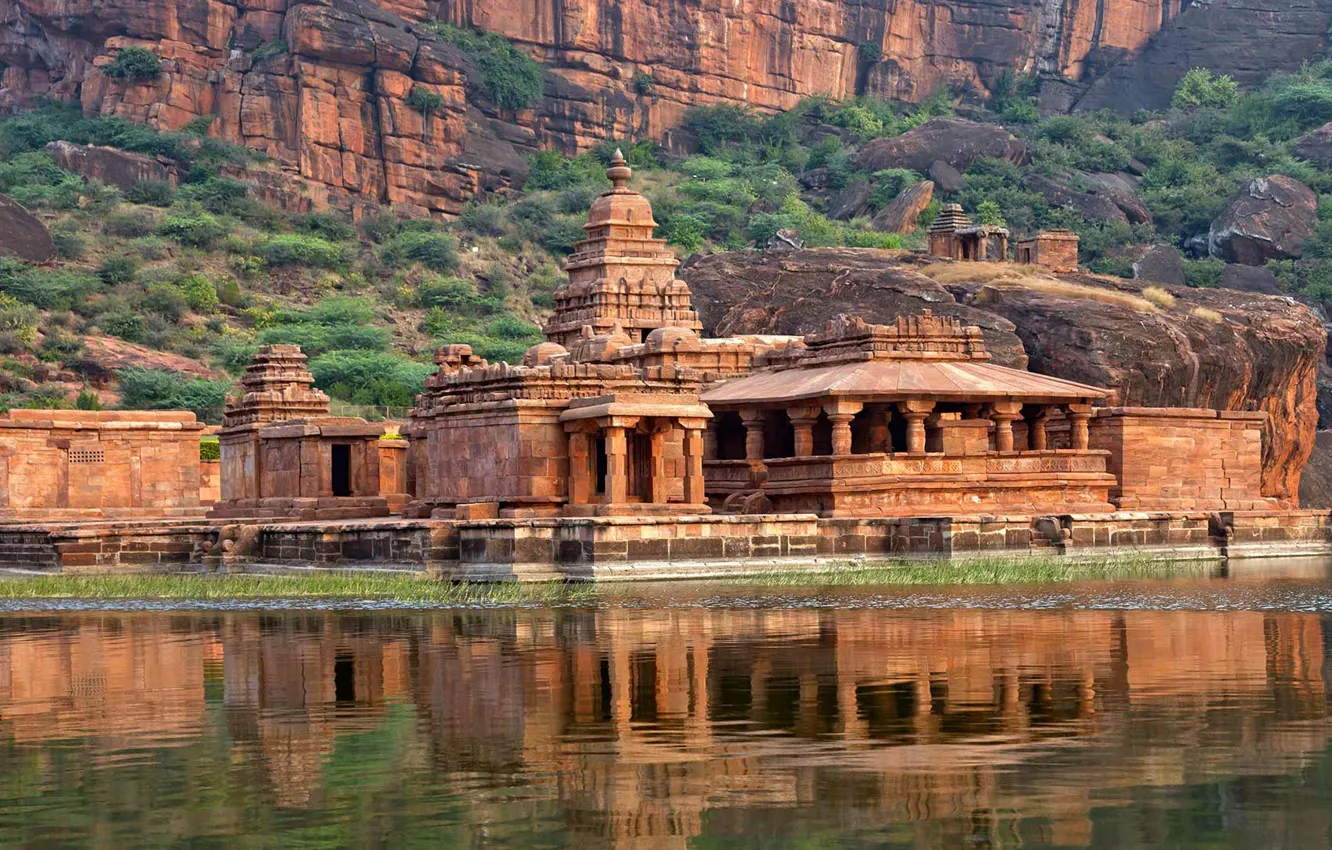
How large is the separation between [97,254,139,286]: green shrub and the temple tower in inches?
1797

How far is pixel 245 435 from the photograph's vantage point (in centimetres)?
4838

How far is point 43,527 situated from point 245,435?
1164 centimetres

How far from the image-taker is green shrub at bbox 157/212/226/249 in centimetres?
10088

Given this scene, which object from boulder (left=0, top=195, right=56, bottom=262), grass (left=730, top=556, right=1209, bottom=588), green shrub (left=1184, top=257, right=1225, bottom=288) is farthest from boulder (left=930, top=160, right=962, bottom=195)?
grass (left=730, top=556, right=1209, bottom=588)

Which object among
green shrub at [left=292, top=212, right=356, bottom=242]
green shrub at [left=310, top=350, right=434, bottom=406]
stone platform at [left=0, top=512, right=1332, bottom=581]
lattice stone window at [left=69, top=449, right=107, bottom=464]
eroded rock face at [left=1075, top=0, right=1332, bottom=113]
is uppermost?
eroded rock face at [left=1075, top=0, right=1332, bottom=113]

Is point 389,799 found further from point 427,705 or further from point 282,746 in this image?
point 427,705

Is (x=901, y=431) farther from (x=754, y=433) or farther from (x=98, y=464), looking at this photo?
(x=98, y=464)

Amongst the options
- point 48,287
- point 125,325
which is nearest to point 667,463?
point 125,325

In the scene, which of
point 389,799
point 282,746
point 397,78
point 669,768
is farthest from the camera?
point 397,78

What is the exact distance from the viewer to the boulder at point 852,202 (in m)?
111

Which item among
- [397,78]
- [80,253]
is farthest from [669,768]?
[397,78]

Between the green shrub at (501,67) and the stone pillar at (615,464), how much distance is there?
86.1 meters

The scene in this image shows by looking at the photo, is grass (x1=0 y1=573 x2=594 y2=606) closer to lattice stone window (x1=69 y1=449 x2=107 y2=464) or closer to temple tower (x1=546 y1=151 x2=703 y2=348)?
lattice stone window (x1=69 y1=449 x2=107 y2=464)

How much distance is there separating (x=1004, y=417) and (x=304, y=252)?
204 feet
